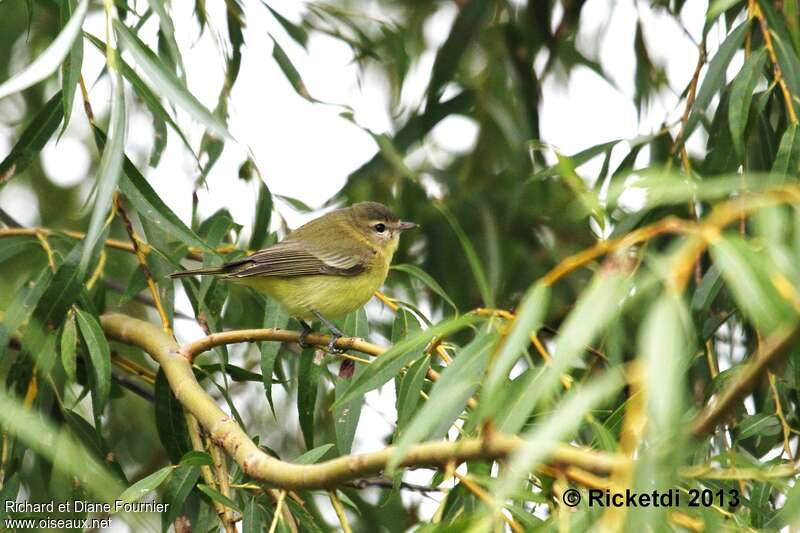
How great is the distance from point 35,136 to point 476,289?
2.28 meters

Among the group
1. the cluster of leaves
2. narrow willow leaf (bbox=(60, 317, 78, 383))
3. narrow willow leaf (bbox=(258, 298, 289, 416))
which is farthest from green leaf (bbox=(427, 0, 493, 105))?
narrow willow leaf (bbox=(60, 317, 78, 383))

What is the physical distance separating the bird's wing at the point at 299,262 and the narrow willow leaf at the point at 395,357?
1221mm

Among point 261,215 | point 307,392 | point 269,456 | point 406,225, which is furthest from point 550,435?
point 406,225

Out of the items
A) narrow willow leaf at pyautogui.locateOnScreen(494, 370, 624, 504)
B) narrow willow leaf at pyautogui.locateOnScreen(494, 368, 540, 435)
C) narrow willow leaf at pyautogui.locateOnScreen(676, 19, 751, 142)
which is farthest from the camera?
narrow willow leaf at pyautogui.locateOnScreen(676, 19, 751, 142)

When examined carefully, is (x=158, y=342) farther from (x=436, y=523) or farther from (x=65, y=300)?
(x=436, y=523)

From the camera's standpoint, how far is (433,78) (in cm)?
409

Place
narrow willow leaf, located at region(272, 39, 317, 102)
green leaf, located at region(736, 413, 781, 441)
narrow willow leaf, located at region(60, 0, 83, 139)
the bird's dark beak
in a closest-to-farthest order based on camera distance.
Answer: narrow willow leaf, located at region(60, 0, 83, 139), green leaf, located at region(736, 413, 781, 441), narrow willow leaf, located at region(272, 39, 317, 102), the bird's dark beak

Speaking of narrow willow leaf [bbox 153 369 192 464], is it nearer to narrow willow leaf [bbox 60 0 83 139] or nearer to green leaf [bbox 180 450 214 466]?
green leaf [bbox 180 450 214 466]

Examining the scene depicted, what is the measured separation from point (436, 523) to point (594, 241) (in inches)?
116

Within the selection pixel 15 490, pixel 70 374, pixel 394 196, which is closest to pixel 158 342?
pixel 70 374

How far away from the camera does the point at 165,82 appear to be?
2168 millimetres

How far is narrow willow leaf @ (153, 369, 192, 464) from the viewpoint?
293 cm

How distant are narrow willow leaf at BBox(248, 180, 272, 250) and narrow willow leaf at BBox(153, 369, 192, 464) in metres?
0.86

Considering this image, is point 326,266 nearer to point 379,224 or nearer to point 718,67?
point 379,224
